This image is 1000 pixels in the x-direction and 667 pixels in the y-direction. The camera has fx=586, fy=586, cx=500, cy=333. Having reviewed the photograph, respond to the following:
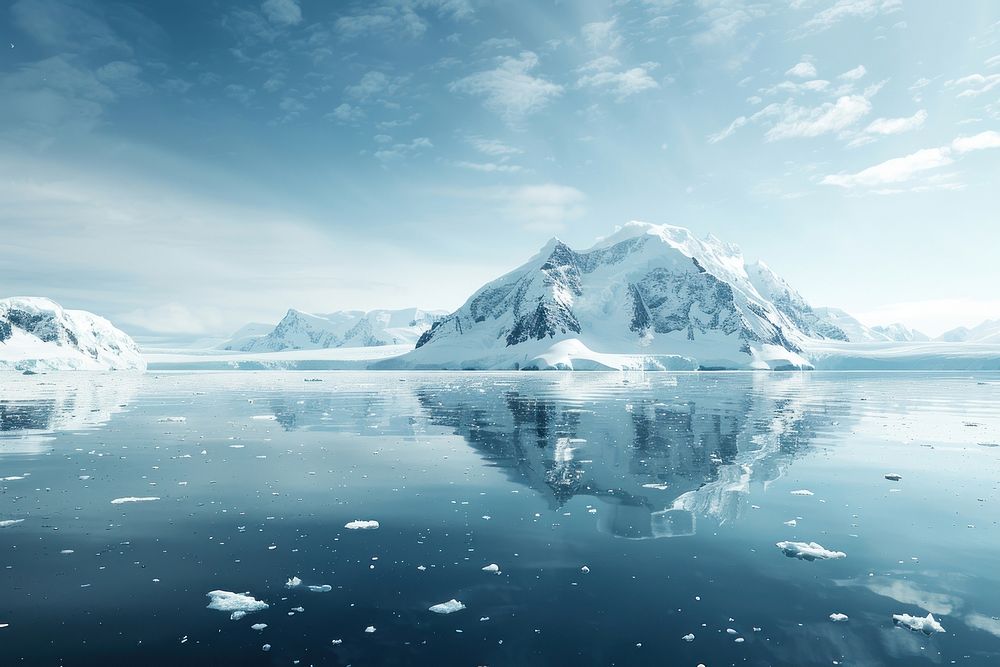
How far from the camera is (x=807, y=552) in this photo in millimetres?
10531

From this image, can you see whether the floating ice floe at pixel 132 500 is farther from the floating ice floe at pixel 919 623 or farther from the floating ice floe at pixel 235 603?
the floating ice floe at pixel 919 623

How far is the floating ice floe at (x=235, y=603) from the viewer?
A: 26.8 feet

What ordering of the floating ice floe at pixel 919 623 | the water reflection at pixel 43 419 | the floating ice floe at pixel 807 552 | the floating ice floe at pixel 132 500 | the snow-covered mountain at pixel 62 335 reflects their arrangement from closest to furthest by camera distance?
the floating ice floe at pixel 919 623
the floating ice floe at pixel 807 552
the floating ice floe at pixel 132 500
the water reflection at pixel 43 419
the snow-covered mountain at pixel 62 335

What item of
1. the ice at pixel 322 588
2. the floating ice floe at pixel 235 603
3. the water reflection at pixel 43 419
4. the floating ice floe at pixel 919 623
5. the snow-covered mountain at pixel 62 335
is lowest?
the floating ice floe at pixel 919 623

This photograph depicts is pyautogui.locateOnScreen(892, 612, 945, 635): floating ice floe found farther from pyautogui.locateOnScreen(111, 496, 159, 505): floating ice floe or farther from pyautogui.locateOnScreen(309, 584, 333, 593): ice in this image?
pyautogui.locateOnScreen(111, 496, 159, 505): floating ice floe

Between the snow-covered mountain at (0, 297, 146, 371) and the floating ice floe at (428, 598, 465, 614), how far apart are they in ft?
601

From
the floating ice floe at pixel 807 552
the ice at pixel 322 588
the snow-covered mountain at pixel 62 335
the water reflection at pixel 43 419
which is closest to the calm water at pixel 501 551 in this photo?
the ice at pixel 322 588

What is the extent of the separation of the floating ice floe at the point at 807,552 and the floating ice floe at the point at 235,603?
891 centimetres

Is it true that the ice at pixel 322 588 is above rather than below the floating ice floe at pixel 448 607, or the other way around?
above

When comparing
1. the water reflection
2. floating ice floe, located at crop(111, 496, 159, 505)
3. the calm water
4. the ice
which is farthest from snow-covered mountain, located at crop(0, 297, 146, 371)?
the ice

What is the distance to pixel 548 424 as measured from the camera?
96.8 ft

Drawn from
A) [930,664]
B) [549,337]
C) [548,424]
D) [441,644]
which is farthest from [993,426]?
[549,337]

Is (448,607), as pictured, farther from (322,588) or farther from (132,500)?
(132,500)

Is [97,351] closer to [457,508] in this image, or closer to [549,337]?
[549,337]
